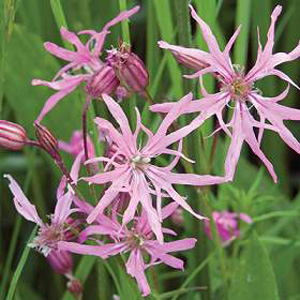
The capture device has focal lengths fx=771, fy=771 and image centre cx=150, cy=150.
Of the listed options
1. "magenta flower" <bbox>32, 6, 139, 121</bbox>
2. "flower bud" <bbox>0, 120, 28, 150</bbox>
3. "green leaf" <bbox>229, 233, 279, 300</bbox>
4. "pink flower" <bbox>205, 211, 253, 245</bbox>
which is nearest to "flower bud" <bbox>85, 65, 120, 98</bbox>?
"magenta flower" <bbox>32, 6, 139, 121</bbox>

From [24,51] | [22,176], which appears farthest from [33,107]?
[22,176]

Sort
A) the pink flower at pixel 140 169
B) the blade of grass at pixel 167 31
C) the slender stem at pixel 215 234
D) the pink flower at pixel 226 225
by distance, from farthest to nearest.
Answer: the pink flower at pixel 226 225 → the blade of grass at pixel 167 31 → the slender stem at pixel 215 234 → the pink flower at pixel 140 169

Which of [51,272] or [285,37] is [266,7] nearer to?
[285,37]

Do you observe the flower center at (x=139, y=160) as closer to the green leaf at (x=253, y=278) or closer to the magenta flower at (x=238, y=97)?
the magenta flower at (x=238, y=97)

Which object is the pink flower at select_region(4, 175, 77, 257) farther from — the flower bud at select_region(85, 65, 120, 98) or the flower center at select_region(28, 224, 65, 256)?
the flower bud at select_region(85, 65, 120, 98)

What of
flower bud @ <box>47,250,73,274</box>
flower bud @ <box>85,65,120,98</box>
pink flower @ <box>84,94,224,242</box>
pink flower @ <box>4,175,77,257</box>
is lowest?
flower bud @ <box>47,250,73,274</box>

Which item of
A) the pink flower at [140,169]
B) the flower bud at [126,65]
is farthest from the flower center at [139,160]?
the flower bud at [126,65]

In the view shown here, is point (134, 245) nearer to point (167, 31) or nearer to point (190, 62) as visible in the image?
point (190, 62)

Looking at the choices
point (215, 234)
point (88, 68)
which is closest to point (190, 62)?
point (88, 68)
